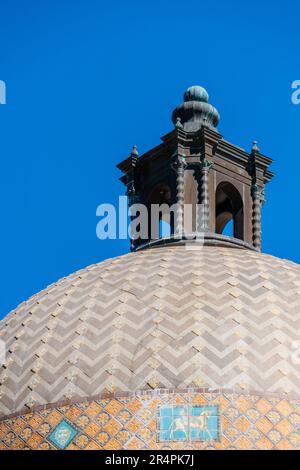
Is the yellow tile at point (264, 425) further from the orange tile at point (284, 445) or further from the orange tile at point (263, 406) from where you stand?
the orange tile at point (284, 445)

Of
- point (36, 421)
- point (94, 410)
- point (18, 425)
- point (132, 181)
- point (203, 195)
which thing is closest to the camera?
point (94, 410)

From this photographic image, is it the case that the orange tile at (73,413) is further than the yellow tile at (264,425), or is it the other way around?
the orange tile at (73,413)

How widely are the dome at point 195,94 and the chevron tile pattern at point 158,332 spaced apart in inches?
232

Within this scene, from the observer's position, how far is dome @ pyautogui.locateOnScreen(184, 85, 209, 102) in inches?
1256

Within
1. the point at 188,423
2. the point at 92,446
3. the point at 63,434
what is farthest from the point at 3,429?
the point at 188,423

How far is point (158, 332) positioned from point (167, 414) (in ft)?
4.80

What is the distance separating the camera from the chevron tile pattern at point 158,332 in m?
23.6

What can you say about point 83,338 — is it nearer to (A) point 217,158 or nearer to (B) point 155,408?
(B) point 155,408

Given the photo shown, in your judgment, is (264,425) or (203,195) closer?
(264,425)

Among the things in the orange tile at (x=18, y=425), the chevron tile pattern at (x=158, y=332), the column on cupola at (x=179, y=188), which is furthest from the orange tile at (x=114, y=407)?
the column on cupola at (x=179, y=188)

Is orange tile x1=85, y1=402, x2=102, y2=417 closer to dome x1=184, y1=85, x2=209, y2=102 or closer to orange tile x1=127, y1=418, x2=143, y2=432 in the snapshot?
orange tile x1=127, y1=418, x2=143, y2=432

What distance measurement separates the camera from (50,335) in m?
25.1

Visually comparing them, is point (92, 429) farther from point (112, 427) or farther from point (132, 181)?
point (132, 181)

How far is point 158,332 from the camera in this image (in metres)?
24.1
